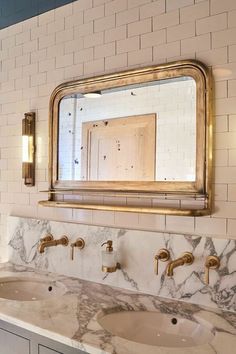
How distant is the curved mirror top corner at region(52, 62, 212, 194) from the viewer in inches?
67.6


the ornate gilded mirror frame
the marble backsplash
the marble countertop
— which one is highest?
the ornate gilded mirror frame

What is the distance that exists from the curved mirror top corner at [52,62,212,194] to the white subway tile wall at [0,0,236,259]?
103 mm

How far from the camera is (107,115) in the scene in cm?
200

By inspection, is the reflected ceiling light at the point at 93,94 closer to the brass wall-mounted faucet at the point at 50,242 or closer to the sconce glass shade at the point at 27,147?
the sconce glass shade at the point at 27,147

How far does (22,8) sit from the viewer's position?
2.34m

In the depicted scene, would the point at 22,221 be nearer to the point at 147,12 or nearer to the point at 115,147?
the point at 115,147

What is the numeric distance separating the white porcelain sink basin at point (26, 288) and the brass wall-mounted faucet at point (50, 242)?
0.21 m

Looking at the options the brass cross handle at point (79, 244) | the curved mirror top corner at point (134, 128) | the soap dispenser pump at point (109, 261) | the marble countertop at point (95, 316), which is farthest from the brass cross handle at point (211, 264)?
the brass cross handle at point (79, 244)

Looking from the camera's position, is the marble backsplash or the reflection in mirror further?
the reflection in mirror

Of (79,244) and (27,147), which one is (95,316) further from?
(27,147)

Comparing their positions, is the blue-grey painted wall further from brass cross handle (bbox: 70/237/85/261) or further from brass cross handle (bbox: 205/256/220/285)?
brass cross handle (bbox: 205/256/220/285)

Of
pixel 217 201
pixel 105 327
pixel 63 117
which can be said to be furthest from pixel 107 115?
pixel 105 327

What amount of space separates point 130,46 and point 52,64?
606 mm

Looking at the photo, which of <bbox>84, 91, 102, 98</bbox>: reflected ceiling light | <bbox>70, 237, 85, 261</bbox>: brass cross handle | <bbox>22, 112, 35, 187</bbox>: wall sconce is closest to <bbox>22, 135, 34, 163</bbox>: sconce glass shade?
<bbox>22, 112, 35, 187</bbox>: wall sconce
